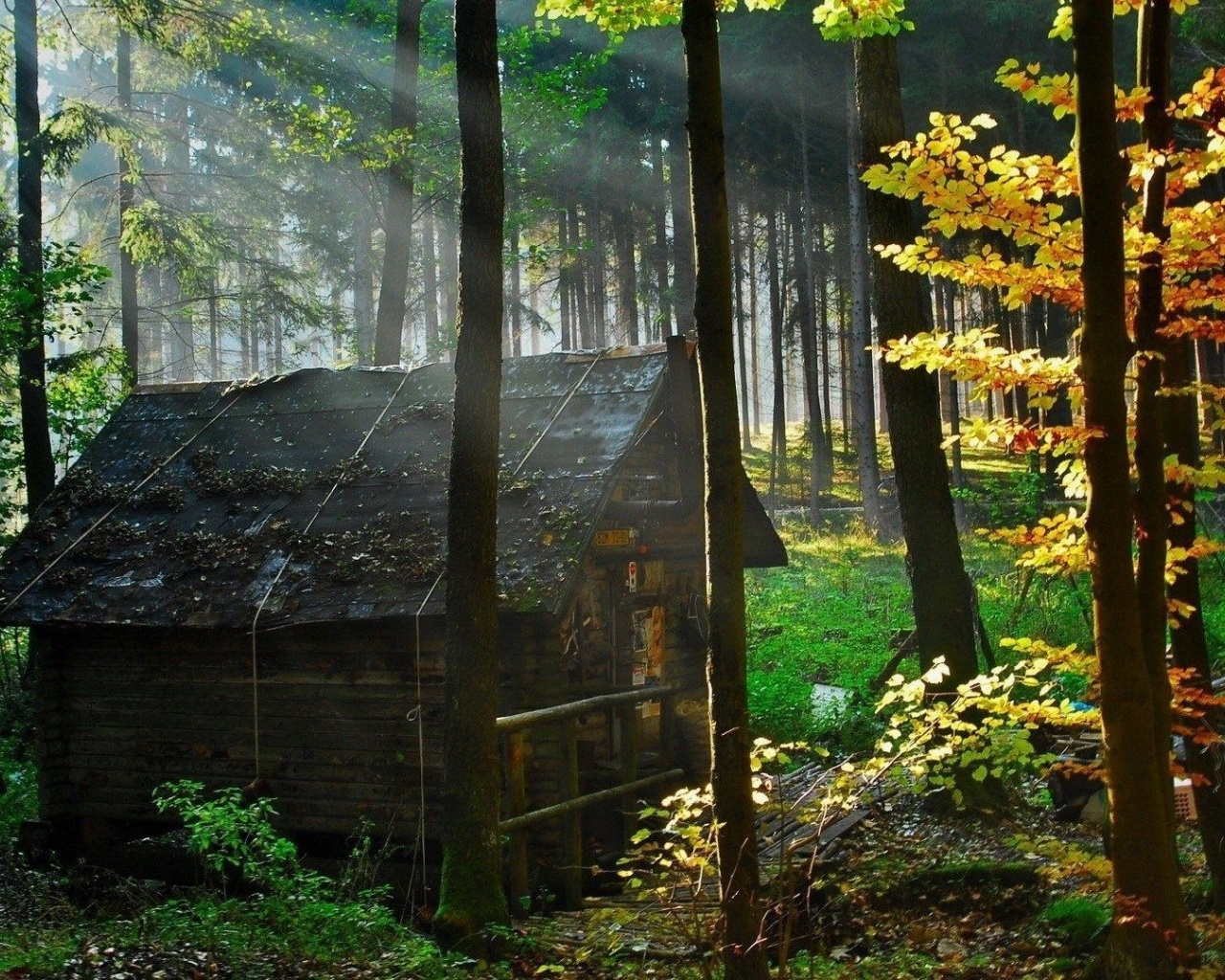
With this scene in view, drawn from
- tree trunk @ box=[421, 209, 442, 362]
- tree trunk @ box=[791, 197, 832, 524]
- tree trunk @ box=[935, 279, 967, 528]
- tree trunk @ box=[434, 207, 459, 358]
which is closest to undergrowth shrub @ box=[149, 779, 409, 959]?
tree trunk @ box=[935, 279, 967, 528]

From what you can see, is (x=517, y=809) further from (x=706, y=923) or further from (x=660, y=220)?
(x=660, y=220)

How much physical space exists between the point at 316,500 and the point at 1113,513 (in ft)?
29.4

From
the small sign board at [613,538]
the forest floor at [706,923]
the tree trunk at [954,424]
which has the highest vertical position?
the tree trunk at [954,424]

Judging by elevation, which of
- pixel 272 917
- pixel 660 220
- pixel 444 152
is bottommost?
pixel 272 917

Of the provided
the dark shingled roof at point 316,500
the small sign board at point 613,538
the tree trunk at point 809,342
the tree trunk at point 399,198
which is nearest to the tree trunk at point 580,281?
the tree trunk at point 809,342

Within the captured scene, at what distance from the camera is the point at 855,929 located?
8.18 metres

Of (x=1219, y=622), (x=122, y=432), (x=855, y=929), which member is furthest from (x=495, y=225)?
(x=1219, y=622)

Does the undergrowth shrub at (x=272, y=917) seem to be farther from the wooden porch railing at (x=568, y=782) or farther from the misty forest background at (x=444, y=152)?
the misty forest background at (x=444, y=152)

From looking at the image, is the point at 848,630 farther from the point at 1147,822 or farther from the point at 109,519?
the point at 1147,822

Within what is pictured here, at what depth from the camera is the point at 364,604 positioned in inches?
423

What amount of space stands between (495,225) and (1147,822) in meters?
5.35

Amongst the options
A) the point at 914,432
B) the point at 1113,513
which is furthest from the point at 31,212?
the point at 1113,513

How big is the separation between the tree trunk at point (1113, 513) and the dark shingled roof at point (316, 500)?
550 centimetres

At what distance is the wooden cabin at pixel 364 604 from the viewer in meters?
11.0
